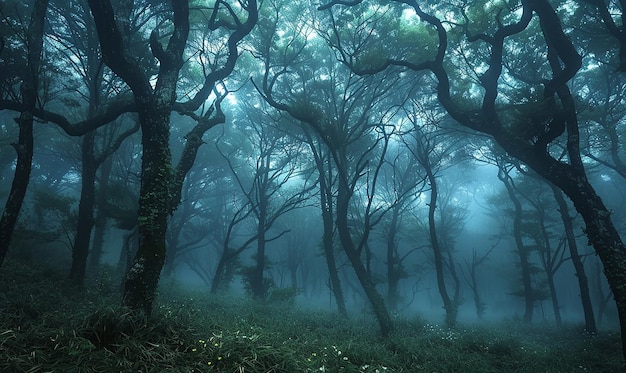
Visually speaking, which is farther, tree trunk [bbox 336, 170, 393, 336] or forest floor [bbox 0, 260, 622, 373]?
tree trunk [bbox 336, 170, 393, 336]

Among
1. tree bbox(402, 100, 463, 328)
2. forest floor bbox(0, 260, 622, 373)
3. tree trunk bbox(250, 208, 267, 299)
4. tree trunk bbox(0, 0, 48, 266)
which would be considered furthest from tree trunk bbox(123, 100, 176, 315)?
tree trunk bbox(250, 208, 267, 299)

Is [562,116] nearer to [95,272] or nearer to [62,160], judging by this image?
[95,272]

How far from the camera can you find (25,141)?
7867mm

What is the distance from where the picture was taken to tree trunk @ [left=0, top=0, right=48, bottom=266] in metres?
7.35

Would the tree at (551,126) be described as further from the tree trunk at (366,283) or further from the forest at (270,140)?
the tree trunk at (366,283)

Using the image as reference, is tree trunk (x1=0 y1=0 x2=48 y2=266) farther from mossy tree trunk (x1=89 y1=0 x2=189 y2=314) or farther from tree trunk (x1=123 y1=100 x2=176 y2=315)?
tree trunk (x1=123 y1=100 x2=176 y2=315)

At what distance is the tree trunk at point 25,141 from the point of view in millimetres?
7348

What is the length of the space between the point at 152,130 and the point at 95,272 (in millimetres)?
13726

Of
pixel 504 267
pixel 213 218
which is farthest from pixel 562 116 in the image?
pixel 504 267

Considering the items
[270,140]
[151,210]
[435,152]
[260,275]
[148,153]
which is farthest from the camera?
[435,152]

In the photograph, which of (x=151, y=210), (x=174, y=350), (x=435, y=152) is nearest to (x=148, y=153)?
(x=151, y=210)

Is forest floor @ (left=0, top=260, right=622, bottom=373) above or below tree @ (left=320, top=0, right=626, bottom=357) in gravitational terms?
below

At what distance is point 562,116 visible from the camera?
7.47 metres

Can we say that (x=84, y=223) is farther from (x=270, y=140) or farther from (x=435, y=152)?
(x=435, y=152)
